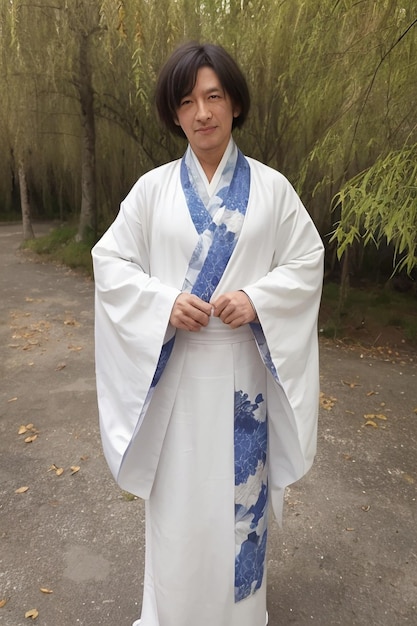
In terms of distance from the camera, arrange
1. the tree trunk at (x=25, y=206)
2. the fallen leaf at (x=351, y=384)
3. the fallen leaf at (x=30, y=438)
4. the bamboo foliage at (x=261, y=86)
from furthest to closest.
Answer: the tree trunk at (x=25, y=206)
the fallen leaf at (x=351, y=384)
the bamboo foliage at (x=261, y=86)
the fallen leaf at (x=30, y=438)

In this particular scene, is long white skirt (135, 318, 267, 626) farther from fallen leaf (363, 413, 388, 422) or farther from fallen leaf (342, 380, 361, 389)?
fallen leaf (342, 380, 361, 389)

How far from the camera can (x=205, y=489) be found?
138 cm

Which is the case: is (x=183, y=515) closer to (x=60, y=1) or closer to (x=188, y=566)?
(x=188, y=566)

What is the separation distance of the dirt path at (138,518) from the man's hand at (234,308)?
122 centimetres

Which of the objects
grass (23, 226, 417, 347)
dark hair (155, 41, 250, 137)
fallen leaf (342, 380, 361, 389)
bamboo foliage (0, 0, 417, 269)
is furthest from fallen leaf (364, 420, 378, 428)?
dark hair (155, 41, 250, 137)

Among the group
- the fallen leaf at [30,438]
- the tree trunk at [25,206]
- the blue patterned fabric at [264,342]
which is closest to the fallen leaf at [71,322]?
the fallen leaf at [30,438]

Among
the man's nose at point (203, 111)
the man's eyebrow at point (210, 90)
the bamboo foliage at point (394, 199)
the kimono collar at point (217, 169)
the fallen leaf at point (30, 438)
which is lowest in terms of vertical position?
the fallen leaf at point (30, 438)

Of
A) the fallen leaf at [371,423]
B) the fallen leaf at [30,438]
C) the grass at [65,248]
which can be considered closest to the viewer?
the fallen leaf at [30,438]

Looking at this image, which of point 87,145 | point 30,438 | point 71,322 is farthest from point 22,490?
point 87,145

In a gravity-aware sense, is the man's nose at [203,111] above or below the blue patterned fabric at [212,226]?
above

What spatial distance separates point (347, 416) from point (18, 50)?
5.98m

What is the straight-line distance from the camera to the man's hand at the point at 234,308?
121 centimetres

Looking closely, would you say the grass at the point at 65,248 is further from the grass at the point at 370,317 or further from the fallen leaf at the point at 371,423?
the fallen leaf at the point at 371,423

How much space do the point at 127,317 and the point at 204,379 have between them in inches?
10.3
